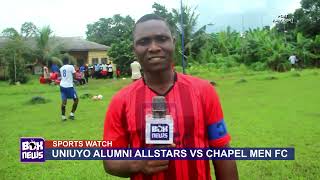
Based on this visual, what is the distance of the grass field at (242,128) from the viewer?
5.61 metres

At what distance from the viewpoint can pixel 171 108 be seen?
2.03 meters

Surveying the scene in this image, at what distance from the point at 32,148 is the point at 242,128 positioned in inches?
208

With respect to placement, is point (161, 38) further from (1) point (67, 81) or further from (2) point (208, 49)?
(2) point (208, 49)

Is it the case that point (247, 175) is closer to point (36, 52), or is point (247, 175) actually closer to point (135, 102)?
point (135, 102)

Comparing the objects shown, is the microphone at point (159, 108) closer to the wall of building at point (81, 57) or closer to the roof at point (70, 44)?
the roof at point (70, 44)

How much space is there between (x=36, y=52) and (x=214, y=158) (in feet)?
104

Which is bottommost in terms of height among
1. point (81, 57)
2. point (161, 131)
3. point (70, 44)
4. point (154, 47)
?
point (161, 131)

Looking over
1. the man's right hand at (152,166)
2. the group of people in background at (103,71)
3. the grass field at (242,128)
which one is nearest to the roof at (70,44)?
the group of people in background at (103,71)

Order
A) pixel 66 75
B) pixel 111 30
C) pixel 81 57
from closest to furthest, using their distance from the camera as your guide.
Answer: pixel 66 75
pixel 81 57
pixel 111 30

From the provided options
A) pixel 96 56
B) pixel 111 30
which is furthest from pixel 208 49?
pixel 111 30

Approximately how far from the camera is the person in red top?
82.0 inches

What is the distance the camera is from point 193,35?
2994 centimetres

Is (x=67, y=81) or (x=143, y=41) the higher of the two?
(x=143, y=41)

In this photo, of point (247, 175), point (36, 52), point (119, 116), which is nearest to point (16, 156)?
point (247, 175)
